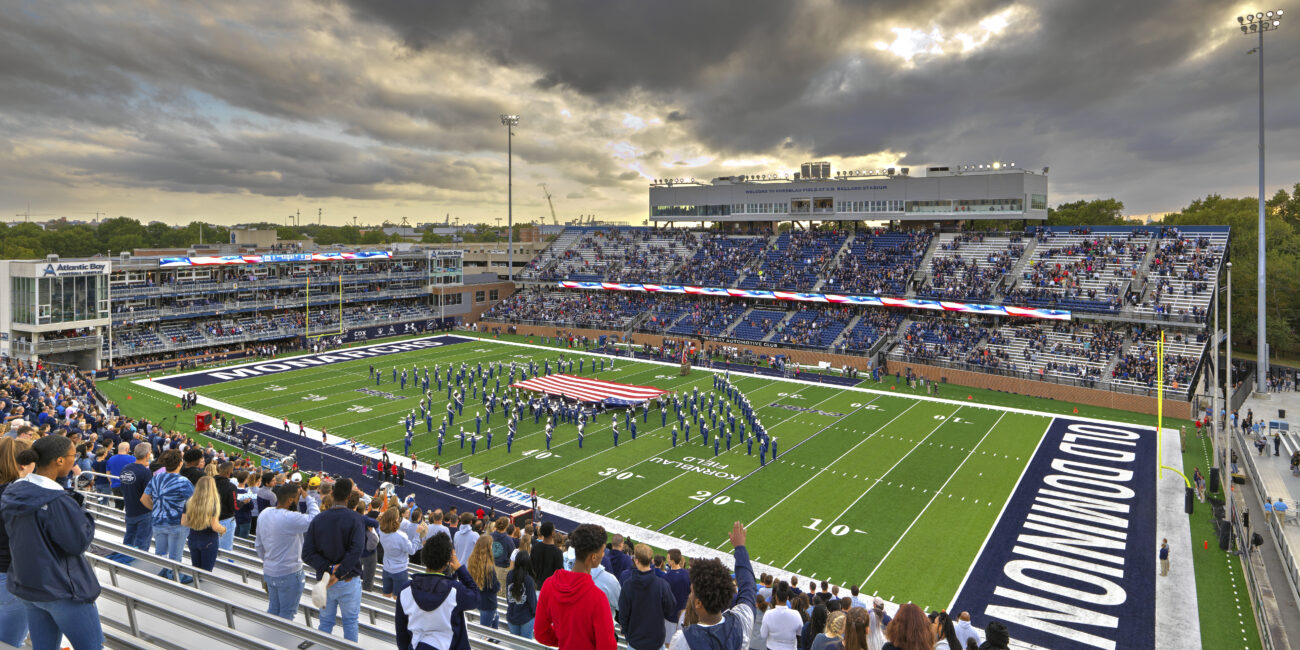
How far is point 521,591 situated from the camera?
221 inches

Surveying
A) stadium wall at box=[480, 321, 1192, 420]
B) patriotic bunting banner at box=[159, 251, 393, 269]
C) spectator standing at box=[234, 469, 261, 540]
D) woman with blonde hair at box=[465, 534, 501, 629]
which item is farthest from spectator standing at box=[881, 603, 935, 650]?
patriotic bunting banner at box=[159, 251, 393, 269]

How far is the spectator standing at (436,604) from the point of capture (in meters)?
4.48

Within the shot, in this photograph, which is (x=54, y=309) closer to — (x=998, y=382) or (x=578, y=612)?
(x=578, y=612)

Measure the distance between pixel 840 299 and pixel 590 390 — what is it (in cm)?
1981

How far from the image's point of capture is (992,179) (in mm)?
45469

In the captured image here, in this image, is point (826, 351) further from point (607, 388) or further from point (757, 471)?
point (757, 471)

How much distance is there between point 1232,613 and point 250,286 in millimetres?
50664

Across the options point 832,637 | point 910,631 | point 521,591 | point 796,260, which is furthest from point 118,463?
point 796,260

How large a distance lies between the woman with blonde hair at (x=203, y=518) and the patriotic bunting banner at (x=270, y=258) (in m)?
44.6

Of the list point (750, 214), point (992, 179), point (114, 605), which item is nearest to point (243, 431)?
point (114, 605)

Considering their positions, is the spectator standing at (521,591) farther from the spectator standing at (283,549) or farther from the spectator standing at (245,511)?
the spectator standing at (245,511)

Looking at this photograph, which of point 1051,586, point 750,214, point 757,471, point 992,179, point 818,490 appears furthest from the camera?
point 750,214

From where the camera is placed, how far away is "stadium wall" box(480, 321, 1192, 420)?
98.1 ft

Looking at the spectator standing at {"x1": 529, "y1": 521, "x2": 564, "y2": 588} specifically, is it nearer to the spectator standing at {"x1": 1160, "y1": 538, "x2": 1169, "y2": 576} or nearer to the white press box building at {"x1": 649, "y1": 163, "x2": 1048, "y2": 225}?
the spectator standing at {"x1": 1160, "y1": 538, "x2": 1169, "y2": 576}
